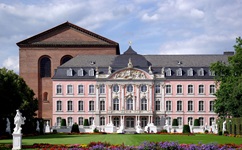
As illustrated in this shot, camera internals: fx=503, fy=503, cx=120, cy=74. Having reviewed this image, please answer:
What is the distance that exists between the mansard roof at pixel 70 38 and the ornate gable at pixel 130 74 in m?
9.67

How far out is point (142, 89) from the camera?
84.4 meters

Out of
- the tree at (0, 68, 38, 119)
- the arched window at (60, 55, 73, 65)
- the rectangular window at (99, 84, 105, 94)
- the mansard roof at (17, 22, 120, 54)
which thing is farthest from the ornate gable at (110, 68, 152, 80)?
the tree at (0, 68, 38, 119)

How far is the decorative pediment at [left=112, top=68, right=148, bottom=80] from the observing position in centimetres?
8369

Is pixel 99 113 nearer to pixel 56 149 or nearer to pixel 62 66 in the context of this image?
pixel 62 66

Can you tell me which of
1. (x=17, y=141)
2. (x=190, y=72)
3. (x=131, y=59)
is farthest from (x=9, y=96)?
(x=190, y=72)

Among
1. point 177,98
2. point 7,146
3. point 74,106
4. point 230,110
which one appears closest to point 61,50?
point 74,106

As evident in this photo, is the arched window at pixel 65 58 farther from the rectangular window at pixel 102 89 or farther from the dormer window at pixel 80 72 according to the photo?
the rectangular window at pixel 102 89

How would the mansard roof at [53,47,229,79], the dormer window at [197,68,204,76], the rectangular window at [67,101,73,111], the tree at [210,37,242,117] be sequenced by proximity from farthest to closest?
1. the rectangular window at [67,101,73,111]
2. the mansard roof at [53,47,229,79]
3. the dormer window at [197,68,204,76]
4. the tree at [210,37,242,117]

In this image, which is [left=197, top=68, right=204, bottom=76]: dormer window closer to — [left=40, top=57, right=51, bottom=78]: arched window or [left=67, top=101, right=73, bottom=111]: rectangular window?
[left=67, top=101, right=73, bottom=111]: rectangular window

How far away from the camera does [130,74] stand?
8369cm

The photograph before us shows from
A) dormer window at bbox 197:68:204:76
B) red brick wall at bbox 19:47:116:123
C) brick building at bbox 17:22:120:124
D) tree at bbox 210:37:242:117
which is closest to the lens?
tree at bbox 210:37:242:117

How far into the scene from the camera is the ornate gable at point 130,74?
83688 millimetres

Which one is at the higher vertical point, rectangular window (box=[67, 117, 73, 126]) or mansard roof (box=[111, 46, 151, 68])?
mansard roof (box=[111, 46, 151, 68])

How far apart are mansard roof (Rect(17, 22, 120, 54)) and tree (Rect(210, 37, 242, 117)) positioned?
2870cm
